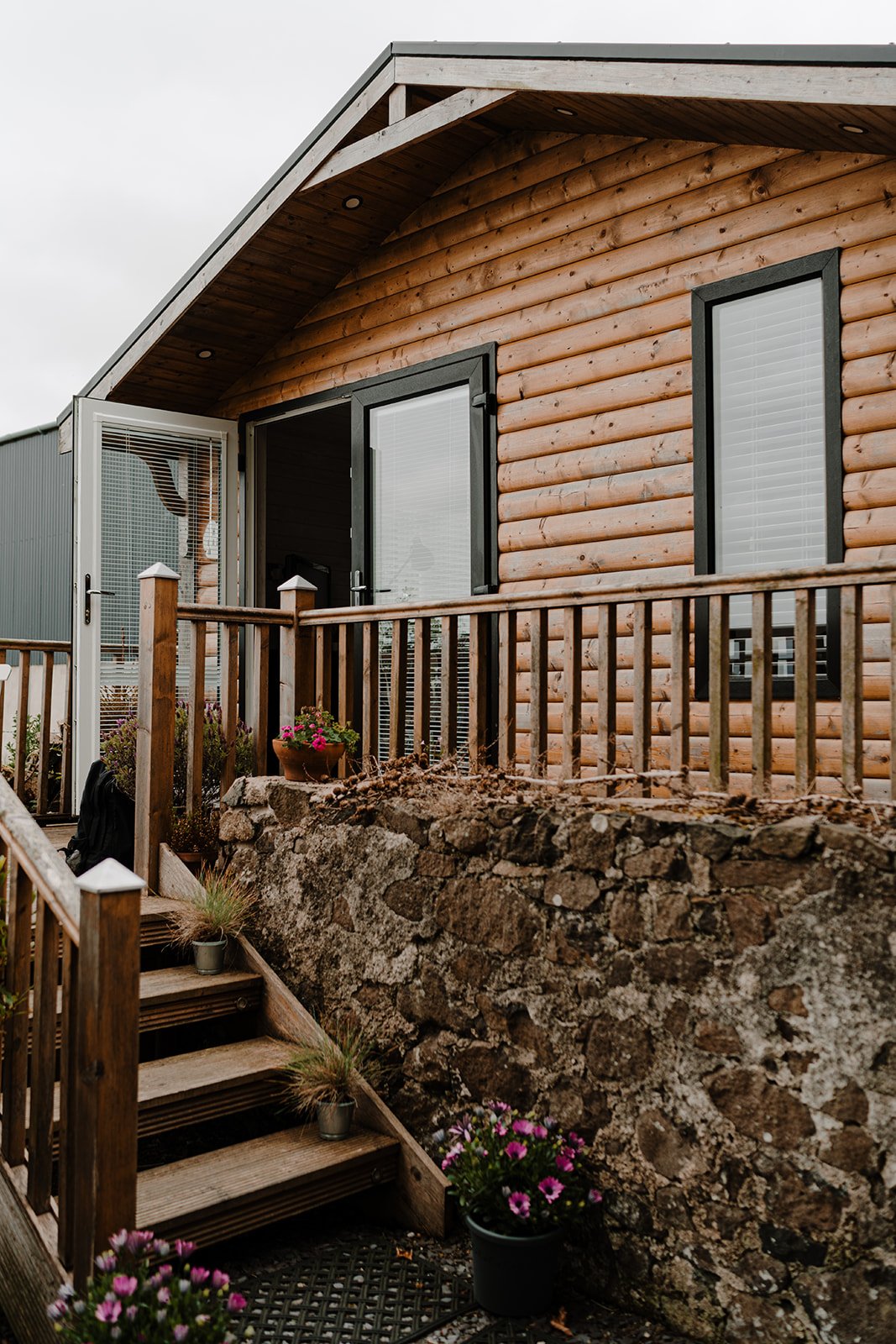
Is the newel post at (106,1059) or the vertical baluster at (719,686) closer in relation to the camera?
the newel post at (106,1059)

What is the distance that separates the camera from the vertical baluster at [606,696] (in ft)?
13.0

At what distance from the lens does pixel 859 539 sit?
4434 mm

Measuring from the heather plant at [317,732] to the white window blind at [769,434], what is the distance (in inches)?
71.0

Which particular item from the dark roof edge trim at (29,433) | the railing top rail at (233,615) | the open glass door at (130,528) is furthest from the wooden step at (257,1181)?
the dark roof edge trim at (29,433)

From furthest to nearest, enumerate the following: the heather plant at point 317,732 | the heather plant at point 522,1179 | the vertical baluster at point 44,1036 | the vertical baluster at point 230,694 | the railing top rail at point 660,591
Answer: the vertical baluster at point 230,694 < the heather plant at point 317,732 < the heather plant at point 522,1179 < the railing top rail at point 660,591 < the vertical baluster at point 44,1036

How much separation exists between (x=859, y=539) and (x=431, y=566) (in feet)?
8.21

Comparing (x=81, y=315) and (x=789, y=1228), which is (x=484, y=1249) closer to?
(x=789, y=1228)

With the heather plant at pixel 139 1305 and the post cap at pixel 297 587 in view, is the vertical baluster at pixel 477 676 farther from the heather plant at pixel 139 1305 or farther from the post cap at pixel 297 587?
the heather plant at pixel 139 1305

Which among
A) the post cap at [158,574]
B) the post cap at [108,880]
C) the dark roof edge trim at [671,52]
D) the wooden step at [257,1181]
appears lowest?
the wooden step at [257,1181]

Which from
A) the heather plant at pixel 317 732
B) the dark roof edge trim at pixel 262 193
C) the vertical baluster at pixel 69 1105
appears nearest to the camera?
the vertical baluster at pixel 69 1105

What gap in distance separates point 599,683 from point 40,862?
197 cm

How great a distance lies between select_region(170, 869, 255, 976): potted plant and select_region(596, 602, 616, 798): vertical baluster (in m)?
1.68

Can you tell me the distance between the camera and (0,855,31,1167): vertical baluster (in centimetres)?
315

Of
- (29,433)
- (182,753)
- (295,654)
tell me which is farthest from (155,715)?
(29,433)
